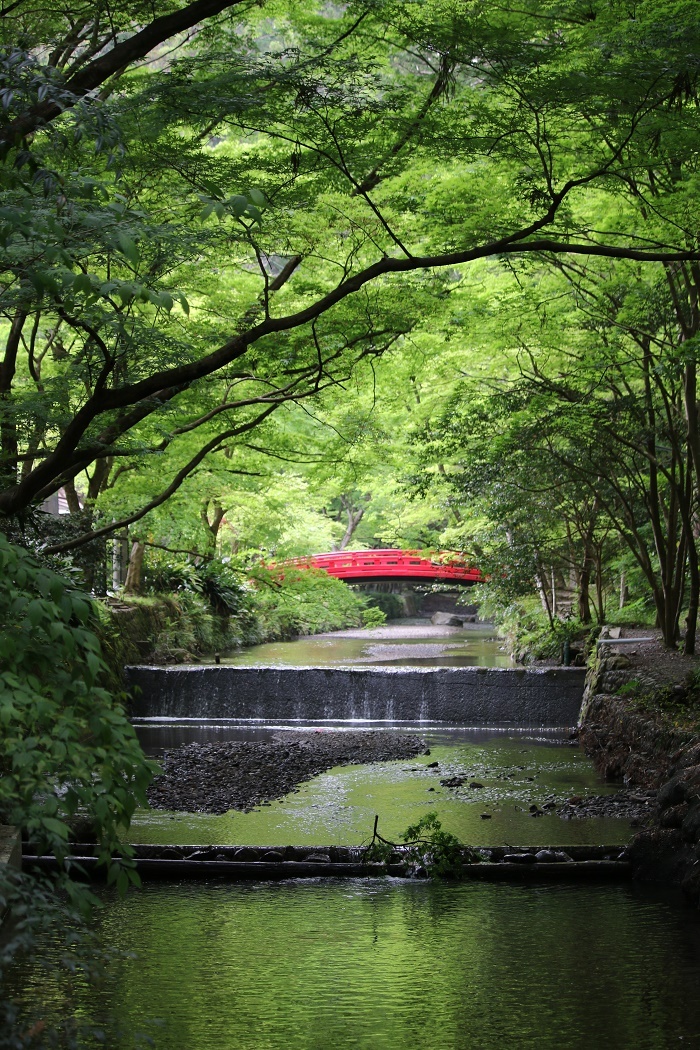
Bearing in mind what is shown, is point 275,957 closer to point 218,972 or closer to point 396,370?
point 218,972

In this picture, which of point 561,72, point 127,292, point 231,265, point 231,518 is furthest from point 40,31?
point 231,518

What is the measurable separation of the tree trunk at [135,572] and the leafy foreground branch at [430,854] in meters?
12.1

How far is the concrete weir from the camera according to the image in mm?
15203

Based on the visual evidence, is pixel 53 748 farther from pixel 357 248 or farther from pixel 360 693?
pixel 360 693

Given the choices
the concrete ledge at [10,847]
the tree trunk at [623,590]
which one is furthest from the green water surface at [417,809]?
the tree trunk at [623,590]

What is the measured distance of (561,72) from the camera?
646 centimetres

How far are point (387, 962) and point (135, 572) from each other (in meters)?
14.0

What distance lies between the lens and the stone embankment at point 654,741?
734cm

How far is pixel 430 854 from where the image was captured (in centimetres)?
752

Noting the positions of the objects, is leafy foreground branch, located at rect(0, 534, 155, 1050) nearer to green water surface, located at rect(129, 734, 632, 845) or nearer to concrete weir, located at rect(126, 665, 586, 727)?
green water surface, located at rect(129, 734, 632, 845)

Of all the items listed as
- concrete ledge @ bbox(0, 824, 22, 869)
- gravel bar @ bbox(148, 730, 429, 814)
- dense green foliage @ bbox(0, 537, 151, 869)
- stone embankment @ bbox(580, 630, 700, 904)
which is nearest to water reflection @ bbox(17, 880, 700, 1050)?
stone embankment @ bbox(580, 630, 700, 904)

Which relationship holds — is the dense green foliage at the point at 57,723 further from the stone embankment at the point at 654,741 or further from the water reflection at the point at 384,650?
the water reflection at the point at 384,650

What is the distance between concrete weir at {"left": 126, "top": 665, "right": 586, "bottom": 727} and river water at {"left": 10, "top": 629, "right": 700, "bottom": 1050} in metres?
6.31

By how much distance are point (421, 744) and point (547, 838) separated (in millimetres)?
4781
